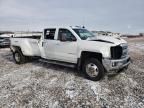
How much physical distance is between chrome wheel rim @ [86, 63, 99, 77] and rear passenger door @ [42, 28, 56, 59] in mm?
2000

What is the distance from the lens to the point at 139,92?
4.91 meters

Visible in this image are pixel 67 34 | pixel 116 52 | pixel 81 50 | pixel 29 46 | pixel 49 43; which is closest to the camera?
pixel 116 52

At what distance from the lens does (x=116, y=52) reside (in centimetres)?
566

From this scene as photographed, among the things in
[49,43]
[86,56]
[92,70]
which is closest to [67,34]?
[49,43]

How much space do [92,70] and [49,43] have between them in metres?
2.47

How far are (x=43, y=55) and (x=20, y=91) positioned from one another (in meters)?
2.85

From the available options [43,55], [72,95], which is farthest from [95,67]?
[43,55]

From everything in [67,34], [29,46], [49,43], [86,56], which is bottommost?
[86,56]

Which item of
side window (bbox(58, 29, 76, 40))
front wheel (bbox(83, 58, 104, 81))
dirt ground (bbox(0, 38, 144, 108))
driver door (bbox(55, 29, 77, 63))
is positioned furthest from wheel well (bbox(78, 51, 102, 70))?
side window (bbox(58, 29, 76, 40))

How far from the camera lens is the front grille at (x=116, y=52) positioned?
5562 mm

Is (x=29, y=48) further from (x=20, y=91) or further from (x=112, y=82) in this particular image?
(x=112, y=82)

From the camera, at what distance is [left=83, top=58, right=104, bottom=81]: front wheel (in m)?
5.75

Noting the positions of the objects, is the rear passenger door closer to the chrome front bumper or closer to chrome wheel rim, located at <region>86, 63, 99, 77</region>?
chrome wheel rim, located at <region>86, 63, 99, 77</region>

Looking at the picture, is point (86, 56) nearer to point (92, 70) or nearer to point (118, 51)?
point (92, 70)
